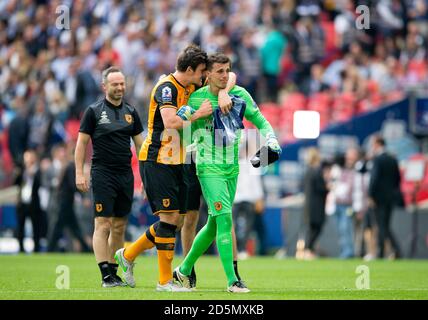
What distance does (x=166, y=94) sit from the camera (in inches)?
479

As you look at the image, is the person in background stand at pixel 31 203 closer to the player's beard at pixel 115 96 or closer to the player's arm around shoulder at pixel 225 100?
the player's beard at pixel 115 96

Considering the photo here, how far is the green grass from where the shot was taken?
11938 millimetres

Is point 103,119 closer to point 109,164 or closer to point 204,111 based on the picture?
point 109,164

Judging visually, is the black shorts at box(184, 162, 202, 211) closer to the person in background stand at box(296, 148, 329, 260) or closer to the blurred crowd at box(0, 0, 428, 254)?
the person in background stand at box(296, 148, 329, 260)

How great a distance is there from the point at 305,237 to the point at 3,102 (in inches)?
411

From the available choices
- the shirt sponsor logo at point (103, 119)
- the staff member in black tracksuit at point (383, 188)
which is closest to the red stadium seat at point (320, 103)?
the staff member in black tracksuit at point (383, 188)

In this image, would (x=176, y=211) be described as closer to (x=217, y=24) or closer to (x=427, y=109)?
(x=427, y=109)

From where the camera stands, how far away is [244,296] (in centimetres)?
1160

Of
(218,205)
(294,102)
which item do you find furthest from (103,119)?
(294,102)

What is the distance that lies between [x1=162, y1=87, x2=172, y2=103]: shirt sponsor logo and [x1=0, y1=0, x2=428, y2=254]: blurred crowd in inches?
543

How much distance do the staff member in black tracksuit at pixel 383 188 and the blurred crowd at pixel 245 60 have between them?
2.77 m

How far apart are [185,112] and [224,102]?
16.8 inches

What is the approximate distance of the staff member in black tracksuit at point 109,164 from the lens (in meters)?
13.3
